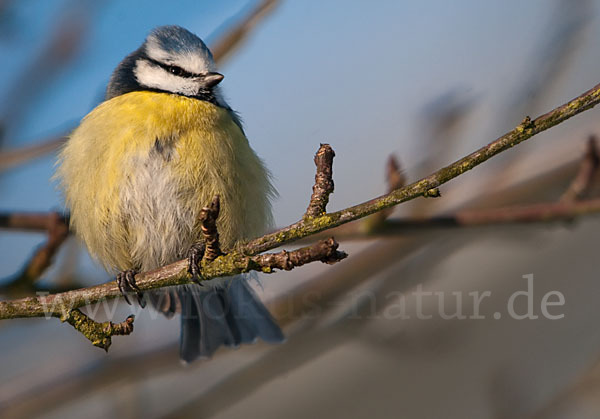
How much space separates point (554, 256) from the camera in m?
2.21

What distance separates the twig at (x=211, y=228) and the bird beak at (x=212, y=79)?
69 cm

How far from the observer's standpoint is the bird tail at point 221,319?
6.33 ft

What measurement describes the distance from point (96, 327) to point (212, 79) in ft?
2.82

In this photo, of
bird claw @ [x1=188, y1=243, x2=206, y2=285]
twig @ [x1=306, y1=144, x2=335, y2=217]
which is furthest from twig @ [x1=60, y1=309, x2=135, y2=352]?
twig @ [x1=306, y1=144, x2=335, y2=217]

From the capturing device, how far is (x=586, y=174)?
158 cm

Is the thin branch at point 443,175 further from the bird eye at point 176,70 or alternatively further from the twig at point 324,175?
the bird eye at point 176,70

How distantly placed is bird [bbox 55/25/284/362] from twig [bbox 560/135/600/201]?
3.01 feet

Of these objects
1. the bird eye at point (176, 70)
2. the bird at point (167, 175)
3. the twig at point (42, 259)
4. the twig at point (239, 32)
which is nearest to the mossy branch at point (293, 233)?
the bird at point (167, 175)

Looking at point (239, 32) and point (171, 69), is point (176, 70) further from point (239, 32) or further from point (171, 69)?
point (239, 32)

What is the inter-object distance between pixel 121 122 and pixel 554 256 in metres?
1.65

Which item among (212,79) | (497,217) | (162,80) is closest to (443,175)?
(497,217)

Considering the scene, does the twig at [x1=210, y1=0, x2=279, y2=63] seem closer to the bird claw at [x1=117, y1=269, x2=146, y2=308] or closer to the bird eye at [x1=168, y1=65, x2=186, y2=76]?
the bird eye at [x1=168, y1=65, x2=186, y2=76]

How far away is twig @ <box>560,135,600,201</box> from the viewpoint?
154 cm

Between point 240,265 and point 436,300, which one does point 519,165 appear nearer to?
point 436,300
